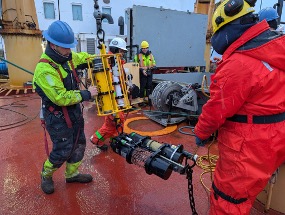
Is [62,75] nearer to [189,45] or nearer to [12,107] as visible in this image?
[12,107]

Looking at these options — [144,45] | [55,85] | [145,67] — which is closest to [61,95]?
[55,85]

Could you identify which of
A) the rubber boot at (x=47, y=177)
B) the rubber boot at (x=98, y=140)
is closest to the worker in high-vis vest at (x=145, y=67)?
the rubber boot at (x=98, y=140)

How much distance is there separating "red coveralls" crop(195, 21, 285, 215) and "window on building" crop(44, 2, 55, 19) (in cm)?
1734

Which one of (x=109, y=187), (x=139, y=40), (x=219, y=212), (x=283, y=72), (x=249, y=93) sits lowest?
(x=109, y=187)

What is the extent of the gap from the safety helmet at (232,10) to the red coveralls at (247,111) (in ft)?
0.44

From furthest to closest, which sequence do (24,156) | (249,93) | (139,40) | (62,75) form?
(139,40) < (24,156) < (62,75) < (249,93)

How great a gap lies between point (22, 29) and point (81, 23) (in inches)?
370

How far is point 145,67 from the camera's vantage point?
6.63 meters

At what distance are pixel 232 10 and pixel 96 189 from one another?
8.04 feet

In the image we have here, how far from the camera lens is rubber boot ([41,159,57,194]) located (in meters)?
2.70

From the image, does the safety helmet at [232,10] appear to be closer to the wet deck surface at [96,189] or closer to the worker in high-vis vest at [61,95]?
the worker in high-vis vest at [61,95]

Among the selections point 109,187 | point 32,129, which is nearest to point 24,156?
point 32,129

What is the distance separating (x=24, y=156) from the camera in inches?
145

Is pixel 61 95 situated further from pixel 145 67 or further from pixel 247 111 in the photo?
pixel 145 67
